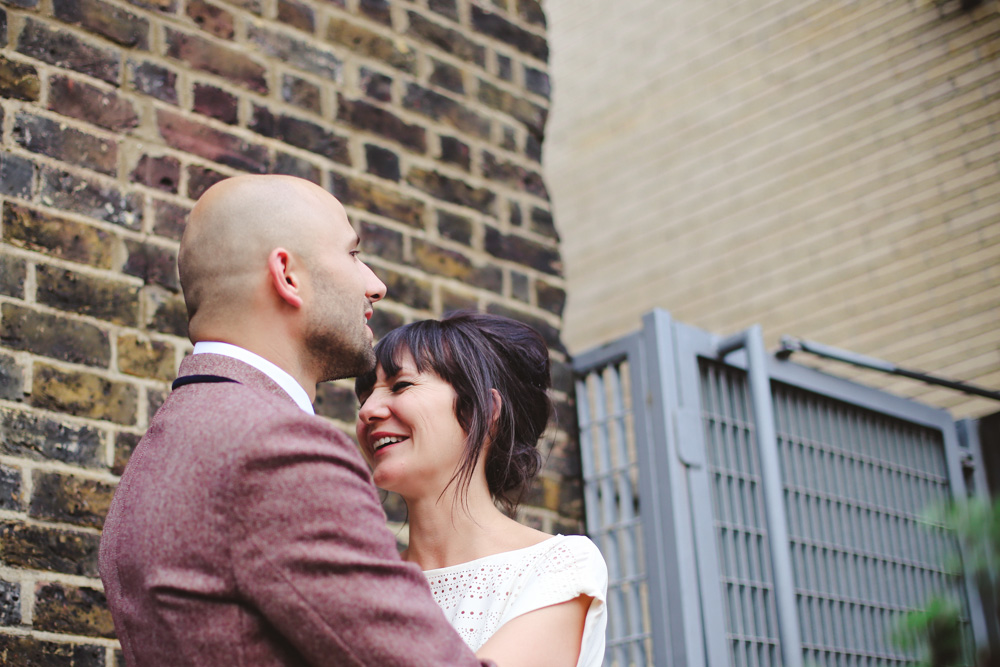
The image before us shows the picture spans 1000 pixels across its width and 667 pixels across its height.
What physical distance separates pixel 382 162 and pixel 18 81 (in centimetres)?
100

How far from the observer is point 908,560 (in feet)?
11.4

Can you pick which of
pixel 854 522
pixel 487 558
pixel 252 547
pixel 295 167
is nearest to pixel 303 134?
pixel 295 167

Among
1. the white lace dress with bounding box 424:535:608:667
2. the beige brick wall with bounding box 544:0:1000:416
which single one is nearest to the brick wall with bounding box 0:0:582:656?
the white lace dress with bounding box 424:535:608:667

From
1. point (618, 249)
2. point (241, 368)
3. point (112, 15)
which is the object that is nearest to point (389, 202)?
point (112, 15)

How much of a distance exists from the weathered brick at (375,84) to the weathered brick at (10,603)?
1.65m

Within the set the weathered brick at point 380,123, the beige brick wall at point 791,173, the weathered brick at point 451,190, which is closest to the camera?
the weathered brick at point 380,123

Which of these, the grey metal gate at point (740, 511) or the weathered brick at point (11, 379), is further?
the grey metal gate at point (740, 511)

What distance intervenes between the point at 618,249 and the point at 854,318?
1712 millimetres

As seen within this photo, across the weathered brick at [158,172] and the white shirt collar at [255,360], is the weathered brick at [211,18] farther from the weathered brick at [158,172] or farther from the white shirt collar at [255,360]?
the white shirt collar at [255,360]

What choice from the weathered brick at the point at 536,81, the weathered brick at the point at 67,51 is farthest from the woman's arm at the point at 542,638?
the weathered brick at the point at 536,81

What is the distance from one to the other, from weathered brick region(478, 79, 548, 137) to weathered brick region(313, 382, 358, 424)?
3.69 ft

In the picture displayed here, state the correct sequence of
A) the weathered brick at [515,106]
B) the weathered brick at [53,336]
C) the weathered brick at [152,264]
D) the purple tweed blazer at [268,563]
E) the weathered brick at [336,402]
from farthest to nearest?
the weathered brick at [515,106], the weathered brick at [336,402], the weathered brick at [152,264], the weathered brick at [53,336], the purple tweed blazer at [268,563]

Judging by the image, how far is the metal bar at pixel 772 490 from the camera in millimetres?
2902

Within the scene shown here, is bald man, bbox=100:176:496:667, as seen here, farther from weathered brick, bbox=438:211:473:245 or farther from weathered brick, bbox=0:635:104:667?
weathered brick, bbox=438:211:473:245
